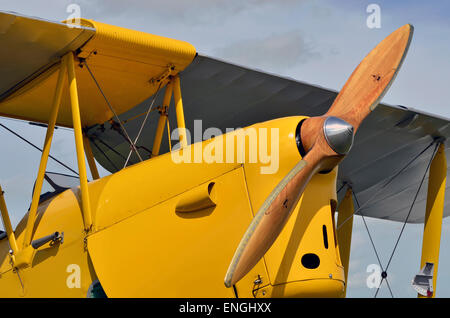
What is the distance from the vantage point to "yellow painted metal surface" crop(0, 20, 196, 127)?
6.20 meters

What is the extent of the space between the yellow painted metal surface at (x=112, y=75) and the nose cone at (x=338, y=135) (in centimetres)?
210

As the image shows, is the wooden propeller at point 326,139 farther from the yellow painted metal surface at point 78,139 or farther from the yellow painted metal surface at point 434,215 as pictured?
the yellow painted metal surface at point 434,215

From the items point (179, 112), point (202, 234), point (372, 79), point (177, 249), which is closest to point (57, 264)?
point (177, 249)

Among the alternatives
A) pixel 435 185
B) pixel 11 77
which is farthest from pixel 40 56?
pixel 435 185

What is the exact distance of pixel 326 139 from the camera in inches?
196

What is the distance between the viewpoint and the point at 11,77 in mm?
6910

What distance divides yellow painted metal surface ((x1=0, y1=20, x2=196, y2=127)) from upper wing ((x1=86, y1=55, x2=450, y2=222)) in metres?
0.43

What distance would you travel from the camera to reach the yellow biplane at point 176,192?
507cm

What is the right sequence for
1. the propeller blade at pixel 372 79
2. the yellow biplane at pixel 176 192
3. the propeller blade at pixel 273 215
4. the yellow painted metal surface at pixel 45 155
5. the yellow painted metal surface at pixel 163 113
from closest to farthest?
the propeller blade at pixel 273 215, the yellow biplane at pixel 176 192, the propeller blade at pixel 372 79, the yellow painted metal surface at pixel 45 155, the yellow painted metal surface at pixel 163 113

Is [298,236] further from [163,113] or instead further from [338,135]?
[163,113]

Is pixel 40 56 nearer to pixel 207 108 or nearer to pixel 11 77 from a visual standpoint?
pixel 11 77

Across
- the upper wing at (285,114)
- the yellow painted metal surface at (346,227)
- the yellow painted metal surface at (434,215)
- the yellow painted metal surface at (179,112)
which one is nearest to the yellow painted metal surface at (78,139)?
the yellow painted metal surface at (179,112)

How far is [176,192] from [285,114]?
3.37 metres
